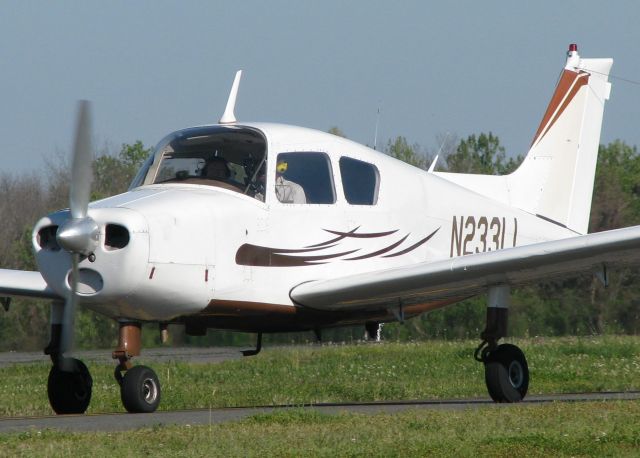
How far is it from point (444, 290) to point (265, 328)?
197 centimetres

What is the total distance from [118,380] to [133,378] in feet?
0.64

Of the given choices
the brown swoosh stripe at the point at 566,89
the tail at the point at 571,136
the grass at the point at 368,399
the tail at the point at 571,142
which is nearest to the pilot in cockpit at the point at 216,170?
the grass at the point at 368,399

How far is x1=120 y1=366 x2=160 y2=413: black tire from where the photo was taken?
1130 centimetres

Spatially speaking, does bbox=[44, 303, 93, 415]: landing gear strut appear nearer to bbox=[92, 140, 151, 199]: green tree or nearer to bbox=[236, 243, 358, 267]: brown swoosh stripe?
bbox=[236, 243, 358, 267]: brown swoosh stripe

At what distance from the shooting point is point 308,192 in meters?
12.8

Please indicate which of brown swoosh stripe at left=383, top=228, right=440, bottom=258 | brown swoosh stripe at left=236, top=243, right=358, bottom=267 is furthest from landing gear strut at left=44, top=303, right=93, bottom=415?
brown swoosh stripe at left=383, top=228, right=440, bottom=258

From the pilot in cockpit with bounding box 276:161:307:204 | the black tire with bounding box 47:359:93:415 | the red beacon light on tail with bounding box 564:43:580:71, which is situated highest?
the red beacon light on tail with bounding box 564:43:580:71

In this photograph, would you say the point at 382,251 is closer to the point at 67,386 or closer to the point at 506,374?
the point at 506,374

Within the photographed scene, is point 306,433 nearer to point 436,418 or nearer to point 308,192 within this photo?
point 436,418

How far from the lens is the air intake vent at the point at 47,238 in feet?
36.2

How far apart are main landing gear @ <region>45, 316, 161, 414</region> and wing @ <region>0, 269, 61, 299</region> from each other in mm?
380

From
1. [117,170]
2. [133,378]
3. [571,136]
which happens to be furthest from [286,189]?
[117,170]

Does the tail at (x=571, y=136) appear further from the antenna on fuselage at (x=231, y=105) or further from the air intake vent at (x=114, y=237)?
the air intake vent at (x=114, y=237)

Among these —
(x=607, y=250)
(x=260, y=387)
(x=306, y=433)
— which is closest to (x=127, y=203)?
(x=306, y=433)
